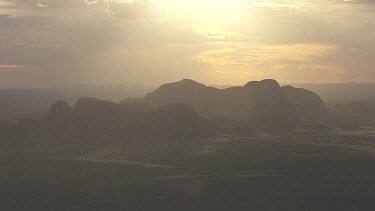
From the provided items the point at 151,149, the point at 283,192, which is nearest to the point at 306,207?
the point at 283,192

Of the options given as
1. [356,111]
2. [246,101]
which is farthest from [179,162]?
[356,111]

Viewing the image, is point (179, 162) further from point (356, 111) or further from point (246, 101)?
point (356, 111)

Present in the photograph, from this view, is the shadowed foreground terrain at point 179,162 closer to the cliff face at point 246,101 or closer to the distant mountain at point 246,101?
the distant mountain at point 246,101

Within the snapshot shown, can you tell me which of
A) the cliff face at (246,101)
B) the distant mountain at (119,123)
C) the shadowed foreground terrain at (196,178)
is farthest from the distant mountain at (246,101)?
the shadowed foreground terrain at (196,178)

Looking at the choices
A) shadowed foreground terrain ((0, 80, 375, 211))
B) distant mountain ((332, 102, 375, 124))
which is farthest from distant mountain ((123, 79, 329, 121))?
distant mountain ((332, 102, 375, 124))

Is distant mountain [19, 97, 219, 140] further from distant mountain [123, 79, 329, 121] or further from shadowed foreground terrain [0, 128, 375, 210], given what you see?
distant mountain [123, 79, 329, 121]

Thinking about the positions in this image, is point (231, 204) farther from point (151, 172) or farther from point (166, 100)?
point (166, 100)

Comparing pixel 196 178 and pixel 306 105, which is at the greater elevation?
pixel 196 178

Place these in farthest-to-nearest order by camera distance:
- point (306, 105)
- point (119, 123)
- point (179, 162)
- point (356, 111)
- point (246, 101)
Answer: point (356, 111)
point (306, 105)
point (246, 101)
point (119, 123)
point (179, 162)
